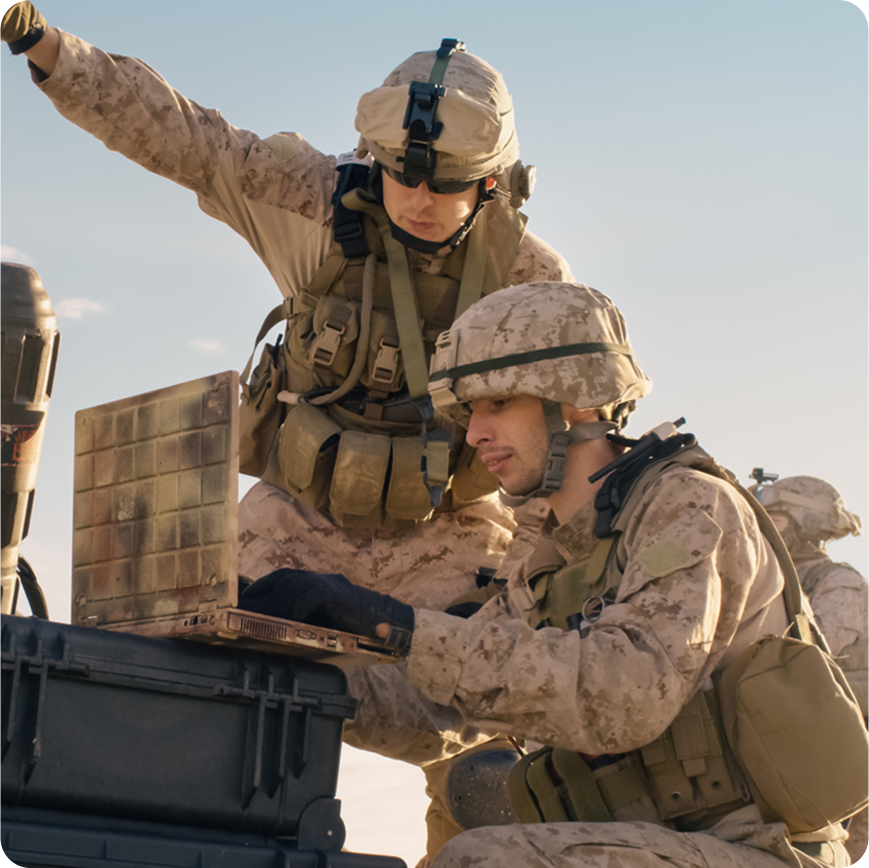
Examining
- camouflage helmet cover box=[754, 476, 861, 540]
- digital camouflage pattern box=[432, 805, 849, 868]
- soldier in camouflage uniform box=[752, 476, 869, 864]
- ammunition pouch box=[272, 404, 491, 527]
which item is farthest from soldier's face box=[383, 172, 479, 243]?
camouflage helmet cover box=[754, 476, 861, 540]

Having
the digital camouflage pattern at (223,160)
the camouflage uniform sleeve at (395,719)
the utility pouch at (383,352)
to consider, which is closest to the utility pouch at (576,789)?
the camouflage uniform sleeve at (395,719)

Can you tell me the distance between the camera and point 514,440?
12.8ft

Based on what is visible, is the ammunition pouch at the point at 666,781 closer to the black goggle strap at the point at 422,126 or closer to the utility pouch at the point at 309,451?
the utility pouch at the point at 309,451

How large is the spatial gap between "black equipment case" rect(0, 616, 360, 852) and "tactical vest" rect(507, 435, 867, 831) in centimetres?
68

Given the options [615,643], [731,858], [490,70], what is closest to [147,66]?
[490,70]

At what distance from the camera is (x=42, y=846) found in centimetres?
256

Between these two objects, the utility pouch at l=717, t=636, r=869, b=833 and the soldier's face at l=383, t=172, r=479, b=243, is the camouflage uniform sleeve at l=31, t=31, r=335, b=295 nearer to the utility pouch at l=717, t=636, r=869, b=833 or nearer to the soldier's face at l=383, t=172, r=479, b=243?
the soldier's face at l=383, t=172, r=479, b=243

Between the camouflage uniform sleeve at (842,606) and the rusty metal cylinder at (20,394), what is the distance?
625cm

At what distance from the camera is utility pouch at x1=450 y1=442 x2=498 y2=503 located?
5.38 metres

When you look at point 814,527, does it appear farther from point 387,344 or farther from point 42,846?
point 42,846

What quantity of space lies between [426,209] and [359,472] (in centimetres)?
111

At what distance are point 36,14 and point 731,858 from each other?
12.5 feet

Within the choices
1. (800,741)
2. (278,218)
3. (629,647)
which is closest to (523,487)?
A: (629,647)

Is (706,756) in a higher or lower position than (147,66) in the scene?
lower
